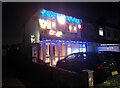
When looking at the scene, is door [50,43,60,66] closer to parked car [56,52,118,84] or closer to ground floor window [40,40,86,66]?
ground floor window [40,40,86,66]

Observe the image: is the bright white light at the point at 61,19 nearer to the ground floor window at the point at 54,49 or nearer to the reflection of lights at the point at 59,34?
the reflection of lights at the point at 59,34

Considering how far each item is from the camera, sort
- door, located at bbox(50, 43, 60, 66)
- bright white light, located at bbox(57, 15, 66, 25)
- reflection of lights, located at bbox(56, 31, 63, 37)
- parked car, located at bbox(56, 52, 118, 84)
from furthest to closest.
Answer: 1. bright white light, located at bbox(57, 15, 66, 25)
2. door, located at bbox(50, 43, 60, 66)
3. reflection of lights, located at bbox(56, 31, 63, 37)
4. parked car, located at bbox(56, 52, 118, 84)

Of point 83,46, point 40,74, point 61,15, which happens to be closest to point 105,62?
point 40,74

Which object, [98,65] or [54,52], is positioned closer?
[98,65]

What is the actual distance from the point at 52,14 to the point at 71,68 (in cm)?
649

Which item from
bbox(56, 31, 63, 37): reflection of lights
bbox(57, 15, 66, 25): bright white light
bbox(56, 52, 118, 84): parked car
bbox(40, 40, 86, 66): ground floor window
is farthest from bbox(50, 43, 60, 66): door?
bbox(56, 52, 118, 84): parked car

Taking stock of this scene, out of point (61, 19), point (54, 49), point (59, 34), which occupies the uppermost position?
point (61, 19)

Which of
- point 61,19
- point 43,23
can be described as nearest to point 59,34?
point 61,19

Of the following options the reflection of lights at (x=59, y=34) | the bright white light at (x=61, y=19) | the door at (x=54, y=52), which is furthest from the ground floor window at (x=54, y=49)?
the bright white light at (x=61, y=19)

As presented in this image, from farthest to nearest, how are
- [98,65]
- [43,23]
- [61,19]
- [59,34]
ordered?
[61,19] → [59,34] → [43,23] → [98,65]

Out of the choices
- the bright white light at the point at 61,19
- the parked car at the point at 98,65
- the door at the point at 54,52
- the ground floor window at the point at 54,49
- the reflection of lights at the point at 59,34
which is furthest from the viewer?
the bright white light at the point at 61,19

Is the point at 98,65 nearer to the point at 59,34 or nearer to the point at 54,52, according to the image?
the point at 59,34

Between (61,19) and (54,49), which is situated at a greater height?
(61,19)

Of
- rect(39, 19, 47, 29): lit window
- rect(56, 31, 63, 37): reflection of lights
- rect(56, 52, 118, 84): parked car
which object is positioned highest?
rect(39, 19, 47, 29): lit window
